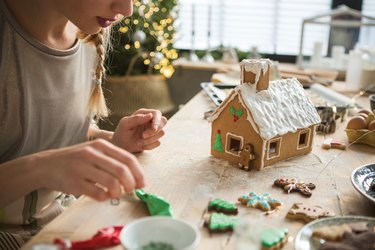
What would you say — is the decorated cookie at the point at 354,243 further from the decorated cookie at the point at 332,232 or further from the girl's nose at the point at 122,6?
the girl's nose at the point at 122,6

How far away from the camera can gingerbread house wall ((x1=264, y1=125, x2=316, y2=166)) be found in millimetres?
1017

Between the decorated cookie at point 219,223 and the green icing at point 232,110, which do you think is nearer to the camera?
the decorated cookie at point 219,223

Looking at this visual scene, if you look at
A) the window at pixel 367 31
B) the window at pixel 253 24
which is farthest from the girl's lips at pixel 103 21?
the window at pixel 367 31

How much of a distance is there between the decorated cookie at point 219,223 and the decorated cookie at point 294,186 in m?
0.18

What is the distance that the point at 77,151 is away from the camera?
0.70 meters

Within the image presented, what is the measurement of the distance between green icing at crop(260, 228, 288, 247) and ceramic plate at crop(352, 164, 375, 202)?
0.22m

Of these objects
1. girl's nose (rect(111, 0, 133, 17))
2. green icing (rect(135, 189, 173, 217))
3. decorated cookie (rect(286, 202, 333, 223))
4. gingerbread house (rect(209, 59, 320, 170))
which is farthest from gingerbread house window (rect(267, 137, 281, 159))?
girl's nose (rect(111, 0, 133, 17))

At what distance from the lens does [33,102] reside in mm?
1125

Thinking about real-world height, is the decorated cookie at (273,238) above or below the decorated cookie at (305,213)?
above

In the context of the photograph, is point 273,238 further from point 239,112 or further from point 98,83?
point 98,83

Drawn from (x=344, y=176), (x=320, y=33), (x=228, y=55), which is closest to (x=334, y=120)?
(x=344, y=176)

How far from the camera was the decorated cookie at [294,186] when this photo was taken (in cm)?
89

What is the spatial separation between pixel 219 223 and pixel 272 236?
9cm

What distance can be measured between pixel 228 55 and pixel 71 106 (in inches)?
61.9
